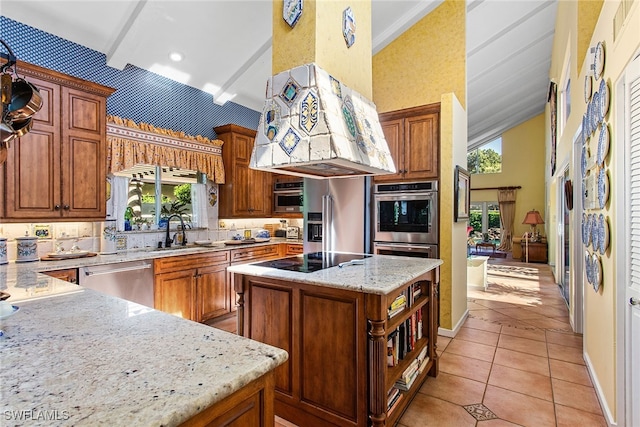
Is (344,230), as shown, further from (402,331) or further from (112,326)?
(112,326)

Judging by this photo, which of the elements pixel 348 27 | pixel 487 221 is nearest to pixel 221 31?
pixel 348 27

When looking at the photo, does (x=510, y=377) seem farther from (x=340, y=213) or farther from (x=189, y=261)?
(x=189, y=261)

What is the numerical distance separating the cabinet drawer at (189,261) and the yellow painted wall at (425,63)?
3019mm

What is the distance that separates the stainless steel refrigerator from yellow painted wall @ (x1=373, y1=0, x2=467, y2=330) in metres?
0.88

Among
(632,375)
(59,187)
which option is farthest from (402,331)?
(59,187)

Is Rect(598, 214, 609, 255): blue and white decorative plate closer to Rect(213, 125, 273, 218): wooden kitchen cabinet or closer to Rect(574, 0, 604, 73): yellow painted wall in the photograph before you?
Rect(574, 0, 604, 73): yellow painted wall

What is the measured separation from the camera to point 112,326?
112 cm

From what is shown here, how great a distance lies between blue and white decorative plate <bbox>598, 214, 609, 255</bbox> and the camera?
1.96 m

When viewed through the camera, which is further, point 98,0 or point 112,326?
point 98,0

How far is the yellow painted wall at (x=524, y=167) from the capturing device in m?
10.2

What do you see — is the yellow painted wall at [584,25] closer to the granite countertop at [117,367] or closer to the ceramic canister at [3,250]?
the granite countertop at [117,367]

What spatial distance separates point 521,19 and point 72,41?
5.96 metres

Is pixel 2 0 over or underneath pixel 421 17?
underneath

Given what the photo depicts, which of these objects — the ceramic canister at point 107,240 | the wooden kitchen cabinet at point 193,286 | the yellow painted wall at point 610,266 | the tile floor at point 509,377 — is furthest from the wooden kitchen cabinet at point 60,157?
the yellow painted wall at point 610,266
